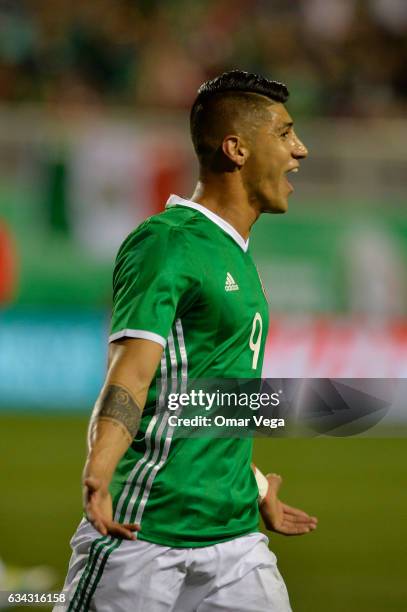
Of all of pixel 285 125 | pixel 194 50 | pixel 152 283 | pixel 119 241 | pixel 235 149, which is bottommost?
pixel 152 283

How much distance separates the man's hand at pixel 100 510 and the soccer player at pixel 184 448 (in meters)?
0.30

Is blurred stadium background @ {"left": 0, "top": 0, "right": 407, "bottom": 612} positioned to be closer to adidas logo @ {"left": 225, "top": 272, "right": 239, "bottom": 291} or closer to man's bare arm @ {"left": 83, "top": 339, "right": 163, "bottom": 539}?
adidas logo @ {"left": 225, "top": 272, "right": 239, "bottom": 291}

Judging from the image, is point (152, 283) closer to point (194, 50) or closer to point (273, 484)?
point (273, 484)

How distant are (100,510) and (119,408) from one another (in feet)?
0.83

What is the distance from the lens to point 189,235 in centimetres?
320

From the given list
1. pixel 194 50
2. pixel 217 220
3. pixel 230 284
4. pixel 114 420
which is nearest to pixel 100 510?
pixel 114 420

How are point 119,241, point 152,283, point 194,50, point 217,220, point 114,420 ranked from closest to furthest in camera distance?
point 114,420
point 152,283
point 217,220
point 119,241
point 194,50

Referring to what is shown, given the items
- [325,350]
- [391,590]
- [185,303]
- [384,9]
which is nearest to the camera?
[185,303]

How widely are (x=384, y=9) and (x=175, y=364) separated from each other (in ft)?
41.9

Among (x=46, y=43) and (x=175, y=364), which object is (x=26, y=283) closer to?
(x=46, y=43)

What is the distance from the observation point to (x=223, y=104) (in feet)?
11.4

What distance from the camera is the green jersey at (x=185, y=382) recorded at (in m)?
3.10

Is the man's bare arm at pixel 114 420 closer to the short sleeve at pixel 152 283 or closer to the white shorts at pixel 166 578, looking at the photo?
the short sleeve at pixel 152 283

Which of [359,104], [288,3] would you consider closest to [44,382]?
[359,104]
